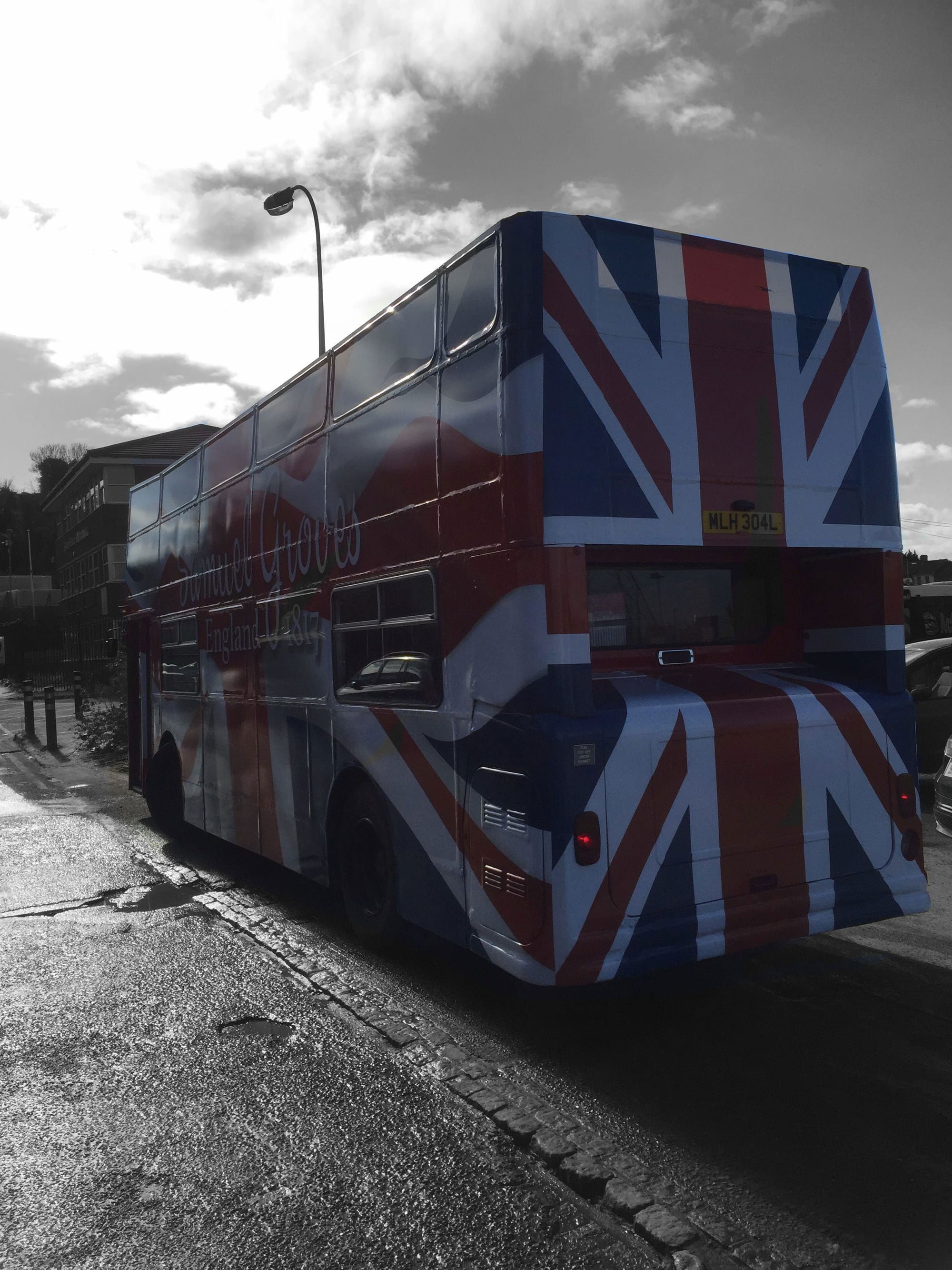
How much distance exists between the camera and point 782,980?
5.58 m

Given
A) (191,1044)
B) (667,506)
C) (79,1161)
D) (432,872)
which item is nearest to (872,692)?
(667,506)

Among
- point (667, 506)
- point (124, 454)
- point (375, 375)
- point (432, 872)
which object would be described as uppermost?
point (124, 454)

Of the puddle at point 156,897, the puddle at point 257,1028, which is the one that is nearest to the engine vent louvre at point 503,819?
the puddle at point 257,1028

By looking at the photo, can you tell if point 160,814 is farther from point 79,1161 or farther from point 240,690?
point 79,1161

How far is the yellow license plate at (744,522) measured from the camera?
4941 mm

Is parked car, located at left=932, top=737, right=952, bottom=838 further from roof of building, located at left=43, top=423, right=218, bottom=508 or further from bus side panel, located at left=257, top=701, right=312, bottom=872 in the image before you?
roof of building, located at left=43, top=423, right=218, bottom=508

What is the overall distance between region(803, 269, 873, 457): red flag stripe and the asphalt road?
107 inches

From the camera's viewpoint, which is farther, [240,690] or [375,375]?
[240,690]

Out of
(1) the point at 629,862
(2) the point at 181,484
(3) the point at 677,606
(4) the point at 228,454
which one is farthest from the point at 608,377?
(2) the point at 181,484

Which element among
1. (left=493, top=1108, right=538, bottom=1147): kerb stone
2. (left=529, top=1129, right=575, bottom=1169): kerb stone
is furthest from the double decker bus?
(left=529, top=1129, right=575, bottom=1169): kerb stone

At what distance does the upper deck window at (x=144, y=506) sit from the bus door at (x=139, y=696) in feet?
3.22

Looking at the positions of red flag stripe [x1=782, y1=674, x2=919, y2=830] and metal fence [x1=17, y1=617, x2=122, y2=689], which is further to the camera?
metal fence [x1=17, y1=617, x2=122, y2=689]

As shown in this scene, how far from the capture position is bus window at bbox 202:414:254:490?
823 cm

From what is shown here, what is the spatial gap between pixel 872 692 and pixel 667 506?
1.48 m
